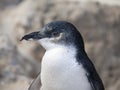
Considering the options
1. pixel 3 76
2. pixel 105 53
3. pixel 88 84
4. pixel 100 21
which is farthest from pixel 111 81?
pixel 88 84

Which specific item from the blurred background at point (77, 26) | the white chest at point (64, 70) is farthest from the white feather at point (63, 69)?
the blurred background at point (77, 26)

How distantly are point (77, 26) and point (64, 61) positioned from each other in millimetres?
1926

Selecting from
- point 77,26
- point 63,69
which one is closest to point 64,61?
point 63,69

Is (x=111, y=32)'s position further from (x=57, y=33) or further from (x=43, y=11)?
(x=57, y=33)

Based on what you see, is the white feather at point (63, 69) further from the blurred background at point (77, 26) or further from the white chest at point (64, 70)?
the blurred background at point (77, 26)

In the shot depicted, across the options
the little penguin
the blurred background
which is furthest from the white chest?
the blurred background

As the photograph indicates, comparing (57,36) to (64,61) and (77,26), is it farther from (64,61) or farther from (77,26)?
(77,26)

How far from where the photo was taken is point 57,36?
1697 millimetres

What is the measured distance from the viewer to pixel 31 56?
3461 mm

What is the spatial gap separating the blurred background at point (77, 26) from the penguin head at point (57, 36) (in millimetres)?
1578

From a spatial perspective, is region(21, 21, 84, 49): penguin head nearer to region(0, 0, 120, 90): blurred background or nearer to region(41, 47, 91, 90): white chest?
region(41, 47, 91, 90): white chest

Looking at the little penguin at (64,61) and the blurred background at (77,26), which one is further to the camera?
the blurred background at (77,26)

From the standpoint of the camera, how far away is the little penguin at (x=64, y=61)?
166 cm

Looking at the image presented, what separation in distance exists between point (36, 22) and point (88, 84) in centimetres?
190
